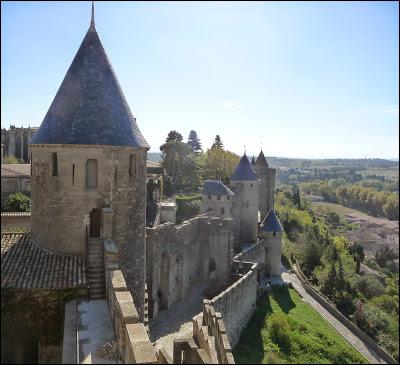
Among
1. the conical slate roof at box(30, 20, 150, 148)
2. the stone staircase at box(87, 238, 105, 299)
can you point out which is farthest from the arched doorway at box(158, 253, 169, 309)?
the conical slate roof at box(30, 20, 150, 148)

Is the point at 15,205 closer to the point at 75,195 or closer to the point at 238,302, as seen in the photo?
the point at 238,302

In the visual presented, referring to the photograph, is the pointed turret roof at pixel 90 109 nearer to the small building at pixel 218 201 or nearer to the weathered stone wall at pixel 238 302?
the weathered stone wall at pixel 238 302

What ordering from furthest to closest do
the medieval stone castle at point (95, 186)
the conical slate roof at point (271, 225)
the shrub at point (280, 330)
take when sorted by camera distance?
the conical slate roof at point (271, 225), the shrub at point (280, 330), the medieval stone castle at point (95, 186)

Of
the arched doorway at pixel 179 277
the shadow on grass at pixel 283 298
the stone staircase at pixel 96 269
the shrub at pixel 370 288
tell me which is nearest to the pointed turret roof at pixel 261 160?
the shrub at pixel 370 288

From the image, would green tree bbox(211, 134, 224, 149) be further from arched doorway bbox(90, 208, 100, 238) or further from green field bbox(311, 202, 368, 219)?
arched doorway bbox(90, 208, 100, 238)

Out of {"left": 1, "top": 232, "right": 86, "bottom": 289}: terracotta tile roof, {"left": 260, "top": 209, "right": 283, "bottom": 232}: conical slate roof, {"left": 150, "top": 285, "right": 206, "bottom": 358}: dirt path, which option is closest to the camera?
{"left": 1, "top": 232, "right": 86, "bottom": 289}: terracotta tile roof

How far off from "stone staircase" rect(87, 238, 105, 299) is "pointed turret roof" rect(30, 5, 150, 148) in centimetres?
292

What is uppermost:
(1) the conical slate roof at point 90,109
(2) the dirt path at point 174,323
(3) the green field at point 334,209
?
(1) the conical slate roof at point 90,109

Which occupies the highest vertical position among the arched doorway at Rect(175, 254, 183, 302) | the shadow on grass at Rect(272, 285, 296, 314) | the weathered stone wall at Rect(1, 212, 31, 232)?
the weathered stone wall at Rect(1, 212, 31, 232)

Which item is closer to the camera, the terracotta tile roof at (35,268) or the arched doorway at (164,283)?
the terracotta tile roof at (35,268)

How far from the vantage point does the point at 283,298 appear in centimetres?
3159

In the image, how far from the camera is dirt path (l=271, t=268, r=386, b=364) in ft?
93.6

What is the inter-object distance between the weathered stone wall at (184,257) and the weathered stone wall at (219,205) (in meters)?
6.41

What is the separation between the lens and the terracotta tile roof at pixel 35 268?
33.0 ft
